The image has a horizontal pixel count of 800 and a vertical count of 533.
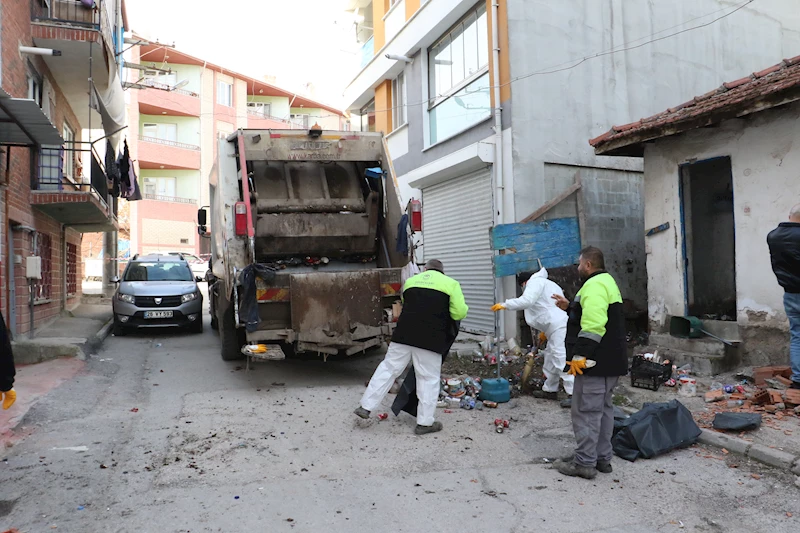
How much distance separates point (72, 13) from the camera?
34.3 ft

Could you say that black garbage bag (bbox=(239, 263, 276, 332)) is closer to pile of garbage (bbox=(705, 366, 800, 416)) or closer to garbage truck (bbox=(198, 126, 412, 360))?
garbage truck (bbox=(198, 126, 412, 360))

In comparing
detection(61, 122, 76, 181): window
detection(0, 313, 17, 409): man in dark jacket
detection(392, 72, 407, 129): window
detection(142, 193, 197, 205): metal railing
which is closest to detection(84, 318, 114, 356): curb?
detection(61, 122, 76, 181): window

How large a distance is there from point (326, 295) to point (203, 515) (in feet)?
11.2

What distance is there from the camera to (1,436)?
4707 mm

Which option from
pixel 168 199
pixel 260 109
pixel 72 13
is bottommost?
pixel 168 199

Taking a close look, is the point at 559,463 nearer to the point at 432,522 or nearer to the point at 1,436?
→ the point at 432,522

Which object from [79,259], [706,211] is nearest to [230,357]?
[706,211]

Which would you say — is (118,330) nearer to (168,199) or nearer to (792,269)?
(792,269)

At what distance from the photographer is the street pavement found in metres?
3.32

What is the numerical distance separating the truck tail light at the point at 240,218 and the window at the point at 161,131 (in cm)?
2757

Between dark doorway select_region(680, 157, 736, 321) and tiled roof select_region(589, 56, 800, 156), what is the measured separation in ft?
4.39

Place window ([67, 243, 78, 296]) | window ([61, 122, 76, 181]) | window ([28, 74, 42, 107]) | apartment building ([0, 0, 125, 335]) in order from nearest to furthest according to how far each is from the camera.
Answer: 1. apartment building ([0, 0, 125, 335])
2. window ([28, 74, 42, 107])
3. window ([61, 122, 76, 181])
4. window ([67, 243, 78, 296])

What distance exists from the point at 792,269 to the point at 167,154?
30.5 m

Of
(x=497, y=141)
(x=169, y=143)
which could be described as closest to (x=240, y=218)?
(x=497, y=141)
